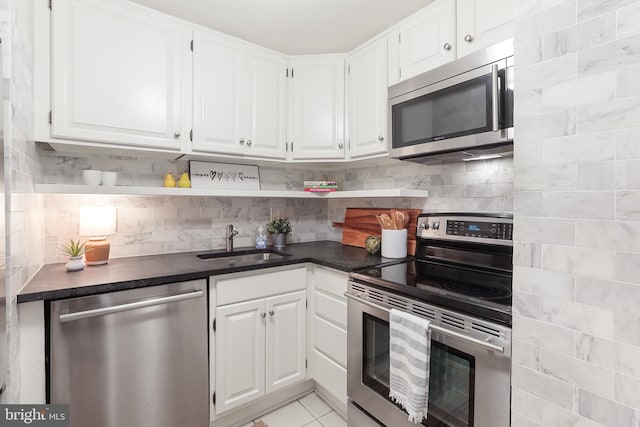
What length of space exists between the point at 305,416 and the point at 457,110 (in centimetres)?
197

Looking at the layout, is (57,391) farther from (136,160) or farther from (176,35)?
(176,35)

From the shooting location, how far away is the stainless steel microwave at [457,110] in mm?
1307

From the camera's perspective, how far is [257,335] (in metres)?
1.82

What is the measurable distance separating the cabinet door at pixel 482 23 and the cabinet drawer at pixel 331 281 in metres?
1.34

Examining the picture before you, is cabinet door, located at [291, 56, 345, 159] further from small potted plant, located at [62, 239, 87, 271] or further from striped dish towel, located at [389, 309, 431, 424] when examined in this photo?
small potted plant, located at [62, 239, 87, 271]

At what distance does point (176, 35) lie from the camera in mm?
1787

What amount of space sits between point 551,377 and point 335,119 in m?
1.84

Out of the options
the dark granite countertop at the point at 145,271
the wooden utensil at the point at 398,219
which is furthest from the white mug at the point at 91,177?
the wooden utensil at the point at 398,219

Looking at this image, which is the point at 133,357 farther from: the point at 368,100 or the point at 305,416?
the point at 368,100

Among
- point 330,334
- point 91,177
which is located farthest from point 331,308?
point 91,177

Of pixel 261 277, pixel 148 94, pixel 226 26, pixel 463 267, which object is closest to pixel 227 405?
pixel 261 277

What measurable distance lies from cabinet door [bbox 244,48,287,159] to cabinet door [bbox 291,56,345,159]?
0.32 ft

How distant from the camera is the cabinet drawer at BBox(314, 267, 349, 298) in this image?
178 centimetres

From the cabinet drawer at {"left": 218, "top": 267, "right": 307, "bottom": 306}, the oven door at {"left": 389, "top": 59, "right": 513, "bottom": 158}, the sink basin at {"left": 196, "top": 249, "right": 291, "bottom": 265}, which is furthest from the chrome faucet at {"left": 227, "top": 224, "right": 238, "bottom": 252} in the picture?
the oven door at {"left": 389, "top": 59, "right": 513, "bottom": 158}
